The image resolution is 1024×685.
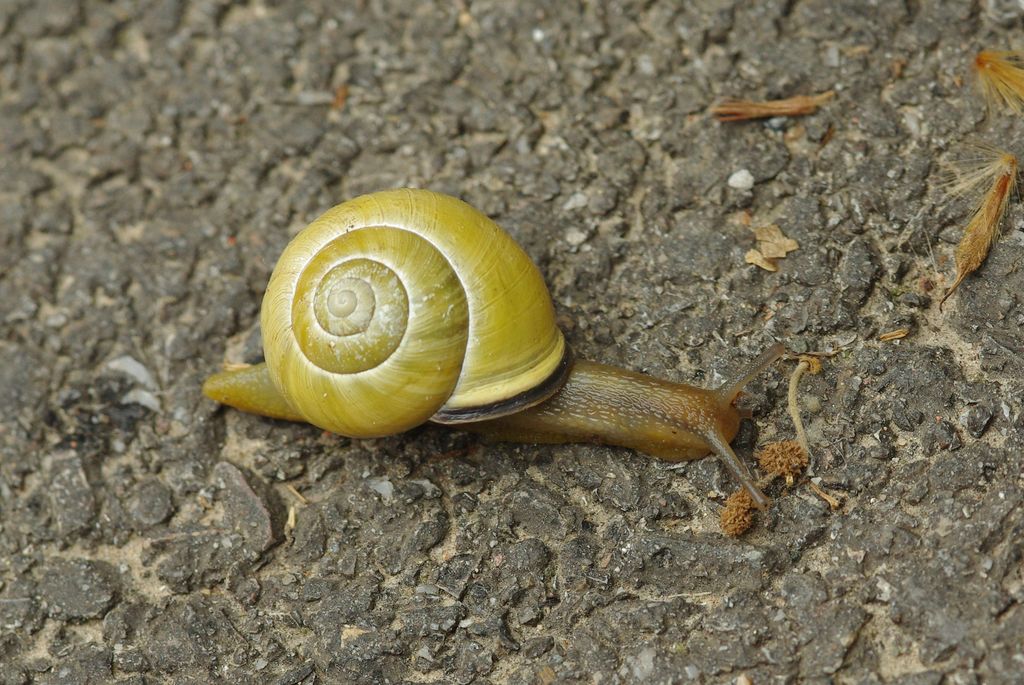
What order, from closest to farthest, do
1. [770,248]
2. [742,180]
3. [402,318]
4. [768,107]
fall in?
[402,318], [770,248], [742,180], [768,107]

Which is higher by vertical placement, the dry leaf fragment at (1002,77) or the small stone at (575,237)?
the dry leaf fragment at (1002,77)

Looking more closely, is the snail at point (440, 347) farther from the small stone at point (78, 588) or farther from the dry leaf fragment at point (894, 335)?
the small stone at point (78, 588)

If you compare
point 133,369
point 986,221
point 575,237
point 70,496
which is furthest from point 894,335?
point 70,496

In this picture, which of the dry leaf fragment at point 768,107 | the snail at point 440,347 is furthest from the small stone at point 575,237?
the dry leaf fragment at point 768,107

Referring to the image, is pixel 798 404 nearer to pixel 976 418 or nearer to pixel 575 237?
pixel 976 418

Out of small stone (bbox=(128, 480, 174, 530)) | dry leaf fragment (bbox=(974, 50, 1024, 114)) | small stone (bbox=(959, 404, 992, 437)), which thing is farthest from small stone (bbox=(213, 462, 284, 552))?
dry leaf fragment (bbox=(974, 50, 1024, 114))

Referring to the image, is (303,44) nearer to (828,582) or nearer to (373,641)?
(373,641)
